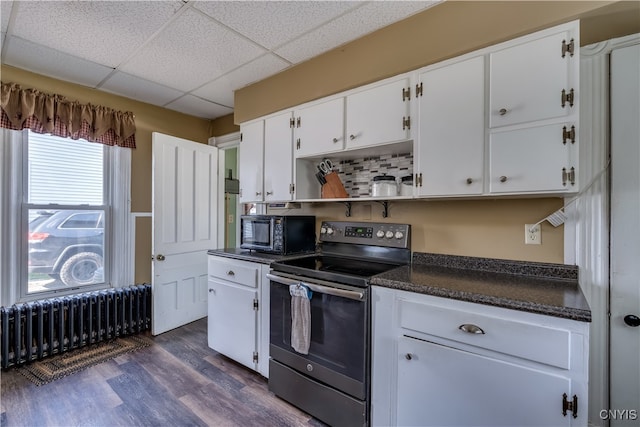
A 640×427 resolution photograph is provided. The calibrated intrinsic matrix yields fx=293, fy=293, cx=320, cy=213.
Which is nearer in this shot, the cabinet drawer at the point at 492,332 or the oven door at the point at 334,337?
the cabinet drawer at the point at 492,332

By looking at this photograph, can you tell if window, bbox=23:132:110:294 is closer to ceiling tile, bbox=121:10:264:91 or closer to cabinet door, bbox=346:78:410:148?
ceiling tile, bbox=121:10:264:91

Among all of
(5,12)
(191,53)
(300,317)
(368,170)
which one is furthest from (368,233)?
(5,12)

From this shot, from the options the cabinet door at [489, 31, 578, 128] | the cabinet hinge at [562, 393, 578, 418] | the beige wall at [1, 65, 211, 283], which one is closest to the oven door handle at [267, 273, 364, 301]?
the cabinet hinge at [562, 393, 578, 418]

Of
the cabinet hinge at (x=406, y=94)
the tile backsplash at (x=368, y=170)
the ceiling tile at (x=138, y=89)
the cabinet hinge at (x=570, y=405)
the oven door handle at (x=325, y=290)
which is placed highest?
the ceiling tile at (x=138, y=89)

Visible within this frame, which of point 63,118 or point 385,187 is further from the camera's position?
point 63,118

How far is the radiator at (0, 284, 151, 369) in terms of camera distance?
2242 mm

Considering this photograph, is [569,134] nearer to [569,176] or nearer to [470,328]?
[569,176]

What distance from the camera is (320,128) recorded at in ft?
7.04

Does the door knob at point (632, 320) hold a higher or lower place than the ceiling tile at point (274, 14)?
lower

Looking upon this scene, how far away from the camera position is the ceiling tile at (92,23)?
1.64 m

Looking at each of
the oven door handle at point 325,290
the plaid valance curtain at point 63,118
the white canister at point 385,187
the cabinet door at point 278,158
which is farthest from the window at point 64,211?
the white canister at point 385,187

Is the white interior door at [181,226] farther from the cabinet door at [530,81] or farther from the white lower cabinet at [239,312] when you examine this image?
the cabinet door at [530,81]

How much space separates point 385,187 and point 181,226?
7.31 feet

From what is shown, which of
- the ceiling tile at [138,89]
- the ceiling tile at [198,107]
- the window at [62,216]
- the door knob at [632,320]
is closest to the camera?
the door knob at [632,320]
